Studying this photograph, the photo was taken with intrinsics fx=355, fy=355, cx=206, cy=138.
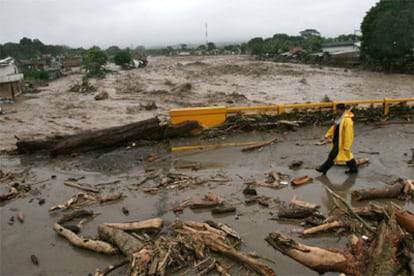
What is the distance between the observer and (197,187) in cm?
770

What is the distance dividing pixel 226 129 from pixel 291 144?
2.15 metres

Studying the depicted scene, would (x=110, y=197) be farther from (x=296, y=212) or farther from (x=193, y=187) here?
(x=296, y=212)

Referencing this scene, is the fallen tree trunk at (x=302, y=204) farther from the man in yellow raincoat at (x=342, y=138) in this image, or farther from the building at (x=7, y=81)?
the building at (x=7, y=81)

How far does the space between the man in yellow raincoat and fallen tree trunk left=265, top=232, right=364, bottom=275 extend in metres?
3.25

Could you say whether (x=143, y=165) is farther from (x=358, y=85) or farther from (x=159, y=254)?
(x=358, y=85)

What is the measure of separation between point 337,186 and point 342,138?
3.36ft

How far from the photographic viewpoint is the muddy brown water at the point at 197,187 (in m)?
5.29

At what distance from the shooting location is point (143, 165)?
9.43m

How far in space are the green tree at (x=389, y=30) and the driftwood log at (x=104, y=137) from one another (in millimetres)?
34072

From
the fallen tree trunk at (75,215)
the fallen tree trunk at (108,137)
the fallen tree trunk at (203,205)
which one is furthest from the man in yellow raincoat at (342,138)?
the fallen tree trunk at (108,137)

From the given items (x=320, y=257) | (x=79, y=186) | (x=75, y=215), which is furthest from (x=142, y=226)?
(x=79, y=186)

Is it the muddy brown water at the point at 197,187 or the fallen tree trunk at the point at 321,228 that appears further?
the fallen tree trunk at the point at 321,228

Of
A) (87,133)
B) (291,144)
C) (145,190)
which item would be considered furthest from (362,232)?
(87,133)

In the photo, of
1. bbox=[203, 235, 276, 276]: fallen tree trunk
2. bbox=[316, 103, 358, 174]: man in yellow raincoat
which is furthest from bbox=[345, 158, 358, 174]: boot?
bbox=[203, 235, 276, 276]: fallen tree trunk
